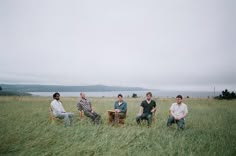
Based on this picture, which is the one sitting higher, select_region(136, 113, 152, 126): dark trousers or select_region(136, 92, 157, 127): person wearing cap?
select_region(136, 92, 157, 127): person wearing cap

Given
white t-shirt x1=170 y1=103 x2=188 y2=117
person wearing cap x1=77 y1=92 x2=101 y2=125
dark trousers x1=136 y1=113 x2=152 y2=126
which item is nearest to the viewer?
white t-shirt x1=170 y1=103 x2=188 y2=117

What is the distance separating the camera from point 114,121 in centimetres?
1045

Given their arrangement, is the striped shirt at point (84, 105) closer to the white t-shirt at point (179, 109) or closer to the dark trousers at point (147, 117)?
the dark trousers at point (147, 117)

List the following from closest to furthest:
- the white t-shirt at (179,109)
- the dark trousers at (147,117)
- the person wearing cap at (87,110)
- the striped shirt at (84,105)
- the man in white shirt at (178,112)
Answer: the man in white shirt at (178,112) → the white t-shirt at (179,109) → the dark trousers at (147,117) → the person wearing cap at (87,110) → the striped shirt at (84,105)

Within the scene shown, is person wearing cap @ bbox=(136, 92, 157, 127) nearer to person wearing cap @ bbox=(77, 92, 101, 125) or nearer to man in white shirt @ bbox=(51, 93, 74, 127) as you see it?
person wearing cap @ bbox=(77, 92, 101, 125)

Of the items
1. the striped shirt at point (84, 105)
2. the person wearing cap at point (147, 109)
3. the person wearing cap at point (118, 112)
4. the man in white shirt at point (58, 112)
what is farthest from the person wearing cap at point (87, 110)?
the person wearing cap at point (147, 109)

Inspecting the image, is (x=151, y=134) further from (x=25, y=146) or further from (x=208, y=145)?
(x=25, y=146)

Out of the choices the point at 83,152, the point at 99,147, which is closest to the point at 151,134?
the point at 99,147

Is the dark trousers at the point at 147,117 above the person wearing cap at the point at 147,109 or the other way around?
the other way around

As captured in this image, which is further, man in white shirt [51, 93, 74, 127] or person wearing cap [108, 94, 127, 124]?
person wearing cap [108, 94, 127, 124]

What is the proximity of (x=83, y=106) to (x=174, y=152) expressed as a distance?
5585mm

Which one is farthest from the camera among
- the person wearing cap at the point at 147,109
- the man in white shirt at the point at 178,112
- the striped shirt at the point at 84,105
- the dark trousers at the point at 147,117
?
the striped shirt at the point at 84,105

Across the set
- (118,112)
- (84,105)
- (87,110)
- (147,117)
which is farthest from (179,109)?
(84,105)

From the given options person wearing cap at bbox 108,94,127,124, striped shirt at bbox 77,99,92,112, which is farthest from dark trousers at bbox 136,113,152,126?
striped shirt at bbox 77,99,92,112
